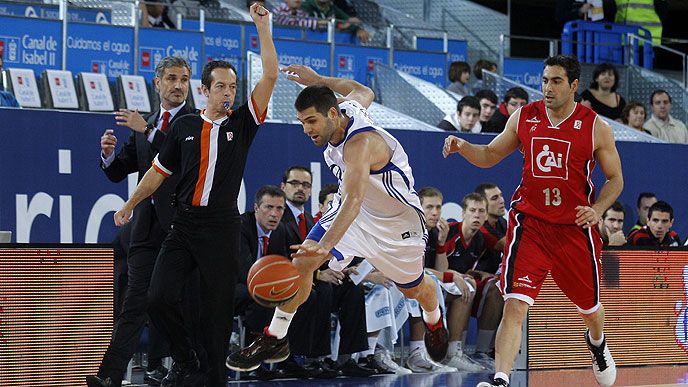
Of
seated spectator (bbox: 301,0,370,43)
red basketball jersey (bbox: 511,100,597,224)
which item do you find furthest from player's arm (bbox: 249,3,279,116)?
seated spectator (bbox: 301,0,370,43)

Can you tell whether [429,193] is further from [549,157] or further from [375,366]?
[549,157]

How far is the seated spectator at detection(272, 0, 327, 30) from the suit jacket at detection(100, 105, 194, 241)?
804 centimetres

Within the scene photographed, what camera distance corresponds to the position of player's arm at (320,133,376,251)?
6.45 m

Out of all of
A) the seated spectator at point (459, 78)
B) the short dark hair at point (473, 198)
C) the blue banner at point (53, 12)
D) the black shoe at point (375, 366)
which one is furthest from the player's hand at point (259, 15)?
the seated spectator at point (459, 78)

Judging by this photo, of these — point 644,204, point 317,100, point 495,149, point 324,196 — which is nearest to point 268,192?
point 324,196

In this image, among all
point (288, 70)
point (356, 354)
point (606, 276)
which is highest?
point (288, 70)

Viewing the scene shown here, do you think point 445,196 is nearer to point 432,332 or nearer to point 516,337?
point 432,332

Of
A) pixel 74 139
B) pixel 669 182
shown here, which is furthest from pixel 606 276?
pixel 74 139

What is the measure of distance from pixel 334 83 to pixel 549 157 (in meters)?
1.61

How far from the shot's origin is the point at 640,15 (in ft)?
63.5

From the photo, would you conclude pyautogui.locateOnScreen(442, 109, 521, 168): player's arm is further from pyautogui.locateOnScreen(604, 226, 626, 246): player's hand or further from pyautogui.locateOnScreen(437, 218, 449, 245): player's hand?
pyautogui.locateOnScreen(604, 226, 626, 246): player's hand

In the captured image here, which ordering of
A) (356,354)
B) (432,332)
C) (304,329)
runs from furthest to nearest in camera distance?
(356,354), (304,329), (432,332)

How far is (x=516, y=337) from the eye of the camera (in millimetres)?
7410

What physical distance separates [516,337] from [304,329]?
2718 millimetres
